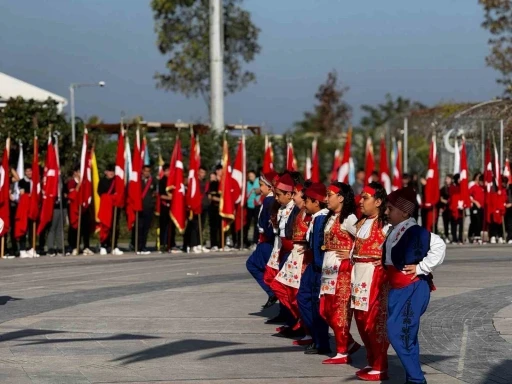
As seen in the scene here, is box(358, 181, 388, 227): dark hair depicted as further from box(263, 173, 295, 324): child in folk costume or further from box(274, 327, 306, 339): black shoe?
box(274, 327, 306, 339): black shoe

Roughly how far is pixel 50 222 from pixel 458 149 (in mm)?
11201

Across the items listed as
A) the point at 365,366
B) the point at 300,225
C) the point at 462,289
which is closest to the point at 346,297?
the point at 365,366

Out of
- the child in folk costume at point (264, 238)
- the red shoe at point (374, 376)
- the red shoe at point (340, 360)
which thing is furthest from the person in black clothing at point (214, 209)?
the red shoe at point (374, 376)

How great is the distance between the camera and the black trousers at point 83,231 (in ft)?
84.6

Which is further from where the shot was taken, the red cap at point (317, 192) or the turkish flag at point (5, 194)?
the turkish flag at point (5, 194)

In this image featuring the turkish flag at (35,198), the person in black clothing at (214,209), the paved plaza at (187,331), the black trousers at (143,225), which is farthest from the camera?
the person in black clothing at (214,209)

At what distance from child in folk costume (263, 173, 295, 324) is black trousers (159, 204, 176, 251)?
529 inches

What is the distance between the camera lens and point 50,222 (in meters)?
25.4

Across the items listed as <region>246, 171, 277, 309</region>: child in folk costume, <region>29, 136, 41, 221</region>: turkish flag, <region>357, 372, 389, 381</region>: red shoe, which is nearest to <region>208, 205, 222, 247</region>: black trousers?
<region>29, 136, 41, 221</region>: turkish flag

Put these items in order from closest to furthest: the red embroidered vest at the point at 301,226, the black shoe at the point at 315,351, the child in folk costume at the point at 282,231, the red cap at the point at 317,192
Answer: the black shoe at the point at 315,351 → the red cap at the point at 317,192 → the red embroidered vest at the point at 301,226 → the child in folk costume at the point at 282,231

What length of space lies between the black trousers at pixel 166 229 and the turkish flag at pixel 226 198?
3.60 ft

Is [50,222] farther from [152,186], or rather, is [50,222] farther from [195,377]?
[195,377]

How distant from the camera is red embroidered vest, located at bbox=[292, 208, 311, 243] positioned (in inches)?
473

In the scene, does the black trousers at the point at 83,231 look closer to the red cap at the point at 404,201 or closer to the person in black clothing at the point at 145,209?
the person in black clothing at the point at 145,209
